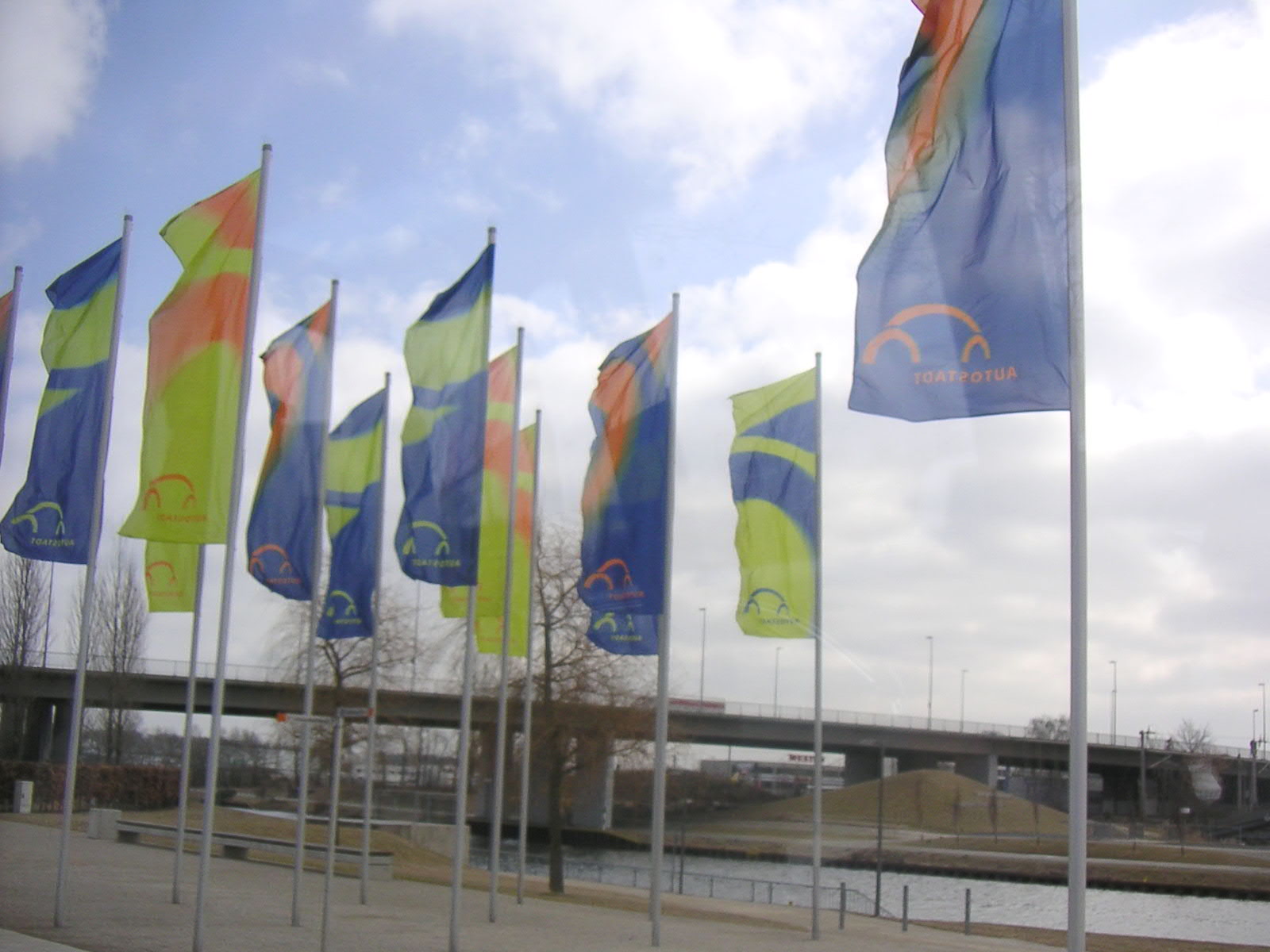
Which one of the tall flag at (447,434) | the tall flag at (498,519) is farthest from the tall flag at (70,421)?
the tall flag at (498,519)

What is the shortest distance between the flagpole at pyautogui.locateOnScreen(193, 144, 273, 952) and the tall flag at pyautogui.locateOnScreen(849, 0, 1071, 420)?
30.8 feet

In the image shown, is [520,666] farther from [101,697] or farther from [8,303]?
[101,697]

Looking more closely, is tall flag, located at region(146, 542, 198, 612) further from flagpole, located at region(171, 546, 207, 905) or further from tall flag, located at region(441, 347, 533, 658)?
tall flag, located at region(441, 347, 533, 658)

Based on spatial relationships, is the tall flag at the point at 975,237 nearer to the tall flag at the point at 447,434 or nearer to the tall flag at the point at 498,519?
the tall flag at the point at 447,434

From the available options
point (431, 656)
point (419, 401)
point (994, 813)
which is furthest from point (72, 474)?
point (994, 813)

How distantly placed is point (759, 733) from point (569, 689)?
32514mm

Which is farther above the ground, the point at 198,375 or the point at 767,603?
the point at 198,375

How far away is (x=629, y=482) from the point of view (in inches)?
850

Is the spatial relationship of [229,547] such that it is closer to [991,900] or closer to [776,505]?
[776,505]

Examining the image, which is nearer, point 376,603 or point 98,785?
point 376,603

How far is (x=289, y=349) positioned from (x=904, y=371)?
13887mm

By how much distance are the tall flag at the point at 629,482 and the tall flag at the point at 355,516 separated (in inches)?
177

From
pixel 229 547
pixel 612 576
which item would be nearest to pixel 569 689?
pixel 612 576

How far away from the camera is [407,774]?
6144cm
